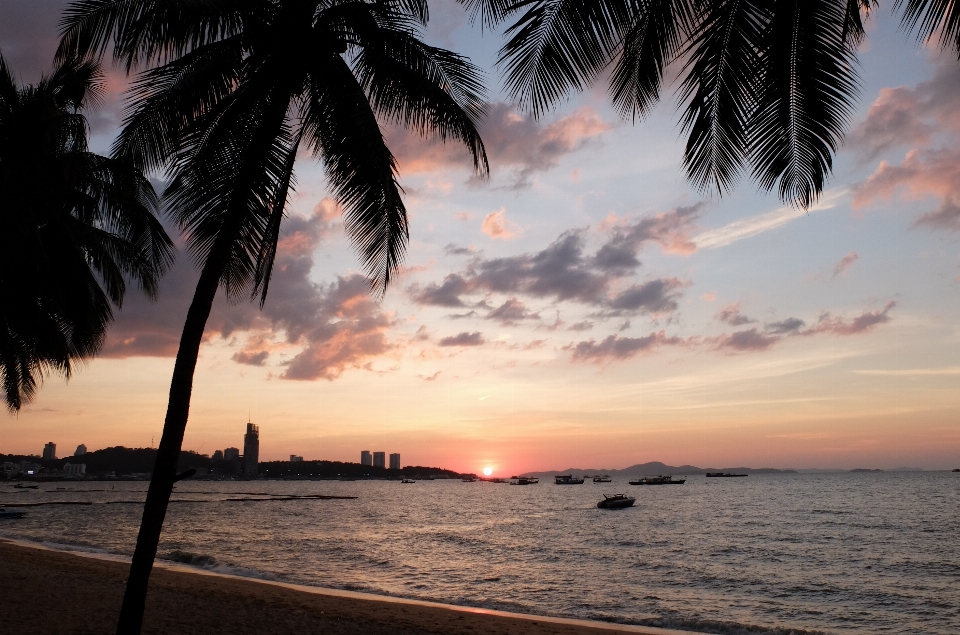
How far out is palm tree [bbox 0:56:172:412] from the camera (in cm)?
1406

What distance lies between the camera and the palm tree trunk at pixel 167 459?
6.79 meters

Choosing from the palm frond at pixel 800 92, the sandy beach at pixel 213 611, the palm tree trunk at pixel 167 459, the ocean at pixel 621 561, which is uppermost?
the palm frond at pixel 800 92

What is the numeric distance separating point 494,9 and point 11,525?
54.7 m

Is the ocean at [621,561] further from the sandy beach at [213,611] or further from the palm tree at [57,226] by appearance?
the palm tree at [57,226]

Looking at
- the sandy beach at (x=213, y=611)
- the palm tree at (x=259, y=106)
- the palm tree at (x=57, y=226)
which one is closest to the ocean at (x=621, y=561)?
the sandy beach at (x=213, y=611)

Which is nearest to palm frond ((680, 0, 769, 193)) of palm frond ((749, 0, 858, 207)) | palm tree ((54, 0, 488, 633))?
palm frond ((749, 0, 858, 207))

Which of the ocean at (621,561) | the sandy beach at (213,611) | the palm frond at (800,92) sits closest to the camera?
the palm frond at (800,92)

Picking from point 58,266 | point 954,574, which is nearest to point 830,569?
point 954,574

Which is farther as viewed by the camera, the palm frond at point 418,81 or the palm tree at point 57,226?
the palm tree at point 57,226

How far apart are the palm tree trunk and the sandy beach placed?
4.94 meters

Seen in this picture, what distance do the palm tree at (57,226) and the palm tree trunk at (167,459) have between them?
786 cm

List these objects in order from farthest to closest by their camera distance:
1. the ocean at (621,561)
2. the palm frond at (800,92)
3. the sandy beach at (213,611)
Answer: the ocean at (621,561) < the sandy beach at (213,611) < the palm frond at (800,92)

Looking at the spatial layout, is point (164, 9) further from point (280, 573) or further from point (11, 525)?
point (11, 525)

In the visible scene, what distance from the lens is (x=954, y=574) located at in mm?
30609
